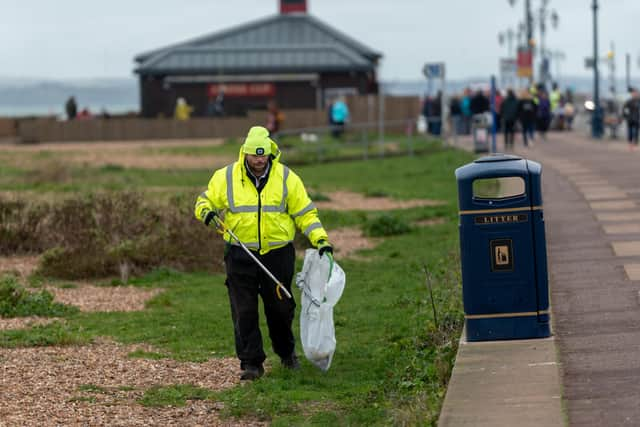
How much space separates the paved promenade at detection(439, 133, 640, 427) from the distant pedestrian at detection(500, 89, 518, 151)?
20461mm

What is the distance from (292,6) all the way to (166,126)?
79.6 ft

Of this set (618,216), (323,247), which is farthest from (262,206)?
(618,216)

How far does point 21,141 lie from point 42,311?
4615 cm

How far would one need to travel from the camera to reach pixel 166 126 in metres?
60.0

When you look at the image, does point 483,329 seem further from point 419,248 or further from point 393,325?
point 419,248

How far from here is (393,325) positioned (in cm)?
1266

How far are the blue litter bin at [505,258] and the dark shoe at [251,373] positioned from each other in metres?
1.57

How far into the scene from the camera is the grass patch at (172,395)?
957cm

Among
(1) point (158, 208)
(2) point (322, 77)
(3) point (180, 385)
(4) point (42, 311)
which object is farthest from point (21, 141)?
(3) point (180, 385)

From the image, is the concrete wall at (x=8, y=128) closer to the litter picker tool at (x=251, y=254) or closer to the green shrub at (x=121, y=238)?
the green shrub at (x=121, y=238)

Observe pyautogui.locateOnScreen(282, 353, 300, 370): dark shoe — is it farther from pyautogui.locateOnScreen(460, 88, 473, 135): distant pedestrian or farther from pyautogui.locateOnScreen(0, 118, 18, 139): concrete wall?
pyautogui.locateOnScreen(0, 118, 18, 139): concrete wall

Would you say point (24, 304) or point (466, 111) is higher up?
point (466, 111)

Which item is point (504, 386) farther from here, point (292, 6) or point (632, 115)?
point (292, 6)

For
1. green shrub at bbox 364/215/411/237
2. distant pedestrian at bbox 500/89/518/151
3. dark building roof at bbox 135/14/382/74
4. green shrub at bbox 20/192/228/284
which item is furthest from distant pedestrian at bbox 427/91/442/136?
green shrub at bbox 20/192/228/284
